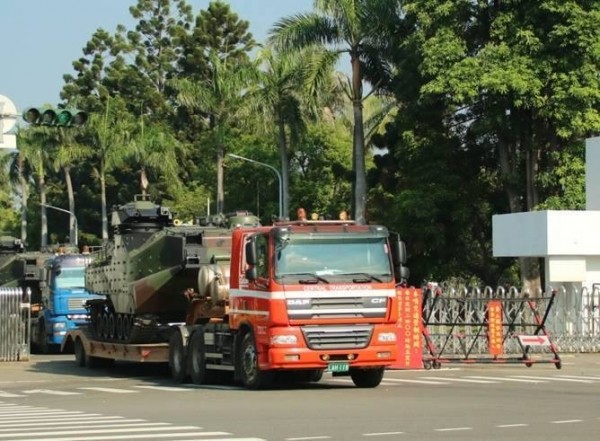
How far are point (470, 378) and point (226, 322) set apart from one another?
468cm

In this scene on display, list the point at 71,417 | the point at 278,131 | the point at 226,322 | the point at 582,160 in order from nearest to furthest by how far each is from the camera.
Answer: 1. the point at 71,417
2. the point at 226,322
3. the point at 582,160
4. the point at 278,131

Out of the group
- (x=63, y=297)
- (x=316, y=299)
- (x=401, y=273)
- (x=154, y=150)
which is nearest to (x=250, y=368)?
(x=316, y=299)

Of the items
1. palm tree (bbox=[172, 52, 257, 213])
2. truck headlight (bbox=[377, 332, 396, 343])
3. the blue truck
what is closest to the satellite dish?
truck headlight (bbox=[377, 332, 396, 343])

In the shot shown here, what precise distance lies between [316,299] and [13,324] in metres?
13.8

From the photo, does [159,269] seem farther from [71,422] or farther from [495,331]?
[71,422]

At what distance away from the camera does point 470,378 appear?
23922mm

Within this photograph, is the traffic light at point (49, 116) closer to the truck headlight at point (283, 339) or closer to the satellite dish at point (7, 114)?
A: the satellite dish at point (7, 114)

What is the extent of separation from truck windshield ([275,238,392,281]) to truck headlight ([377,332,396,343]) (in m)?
0.89

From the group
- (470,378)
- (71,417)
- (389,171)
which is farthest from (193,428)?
(389,171)

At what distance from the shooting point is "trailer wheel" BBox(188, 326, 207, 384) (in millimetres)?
23500

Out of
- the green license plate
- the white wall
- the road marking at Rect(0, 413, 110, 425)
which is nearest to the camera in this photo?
the road marking at Rect(0, 413, 110, 425)

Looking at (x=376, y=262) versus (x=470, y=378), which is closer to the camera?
(x=376, y=262)

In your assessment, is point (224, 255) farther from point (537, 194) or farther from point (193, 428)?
point (537, 194)

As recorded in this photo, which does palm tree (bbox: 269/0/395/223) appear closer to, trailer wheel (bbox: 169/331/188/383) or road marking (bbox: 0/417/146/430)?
trailer wheel (bbox: 169/331/188/383)
